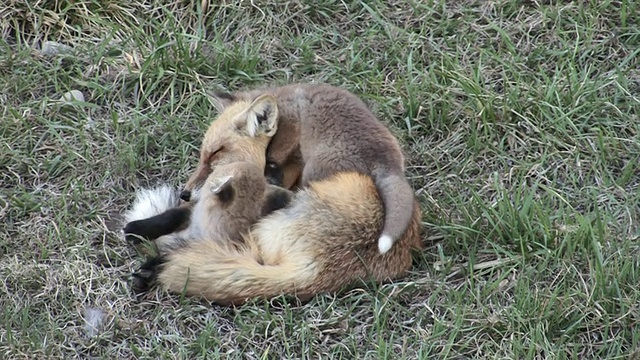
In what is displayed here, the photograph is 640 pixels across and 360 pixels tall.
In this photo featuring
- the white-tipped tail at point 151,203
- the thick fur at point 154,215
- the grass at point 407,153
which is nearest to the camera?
the grass at point 407,153

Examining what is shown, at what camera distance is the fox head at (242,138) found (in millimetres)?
5473

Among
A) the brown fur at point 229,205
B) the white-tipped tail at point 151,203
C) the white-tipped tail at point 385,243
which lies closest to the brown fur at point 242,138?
the white-tipped tail at point 151,203

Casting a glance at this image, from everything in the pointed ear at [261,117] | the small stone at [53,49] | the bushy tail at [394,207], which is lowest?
the small stone at [53,49]

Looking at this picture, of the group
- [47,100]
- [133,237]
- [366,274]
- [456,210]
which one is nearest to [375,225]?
[366,274]

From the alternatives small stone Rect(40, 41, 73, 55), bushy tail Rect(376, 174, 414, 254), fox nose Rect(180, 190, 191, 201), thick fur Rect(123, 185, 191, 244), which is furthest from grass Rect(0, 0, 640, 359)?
fox nose Rect(180, 190, 191, 201)

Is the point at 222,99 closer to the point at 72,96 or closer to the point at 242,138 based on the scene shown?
the point at 242,138

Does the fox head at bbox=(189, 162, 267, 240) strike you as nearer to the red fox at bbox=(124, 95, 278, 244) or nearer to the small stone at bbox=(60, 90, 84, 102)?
the red fox at bbox=(124, 95, 278, 244)

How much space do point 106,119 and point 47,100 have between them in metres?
0.35

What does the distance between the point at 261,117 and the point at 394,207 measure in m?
0.95

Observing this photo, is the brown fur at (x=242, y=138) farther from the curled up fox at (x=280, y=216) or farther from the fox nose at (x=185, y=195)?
the fox nose at (x=185, y=195)

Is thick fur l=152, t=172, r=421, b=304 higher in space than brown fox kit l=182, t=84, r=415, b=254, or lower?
lower

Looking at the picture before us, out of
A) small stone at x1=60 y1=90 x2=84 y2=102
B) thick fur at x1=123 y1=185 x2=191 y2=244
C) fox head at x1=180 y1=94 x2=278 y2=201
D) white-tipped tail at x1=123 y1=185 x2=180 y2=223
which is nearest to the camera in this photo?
thick fur at x1=123 y1=185 x2=191 y2=244

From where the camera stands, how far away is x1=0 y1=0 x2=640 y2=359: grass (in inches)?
188

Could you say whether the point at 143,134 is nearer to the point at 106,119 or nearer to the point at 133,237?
the point at 106,119
